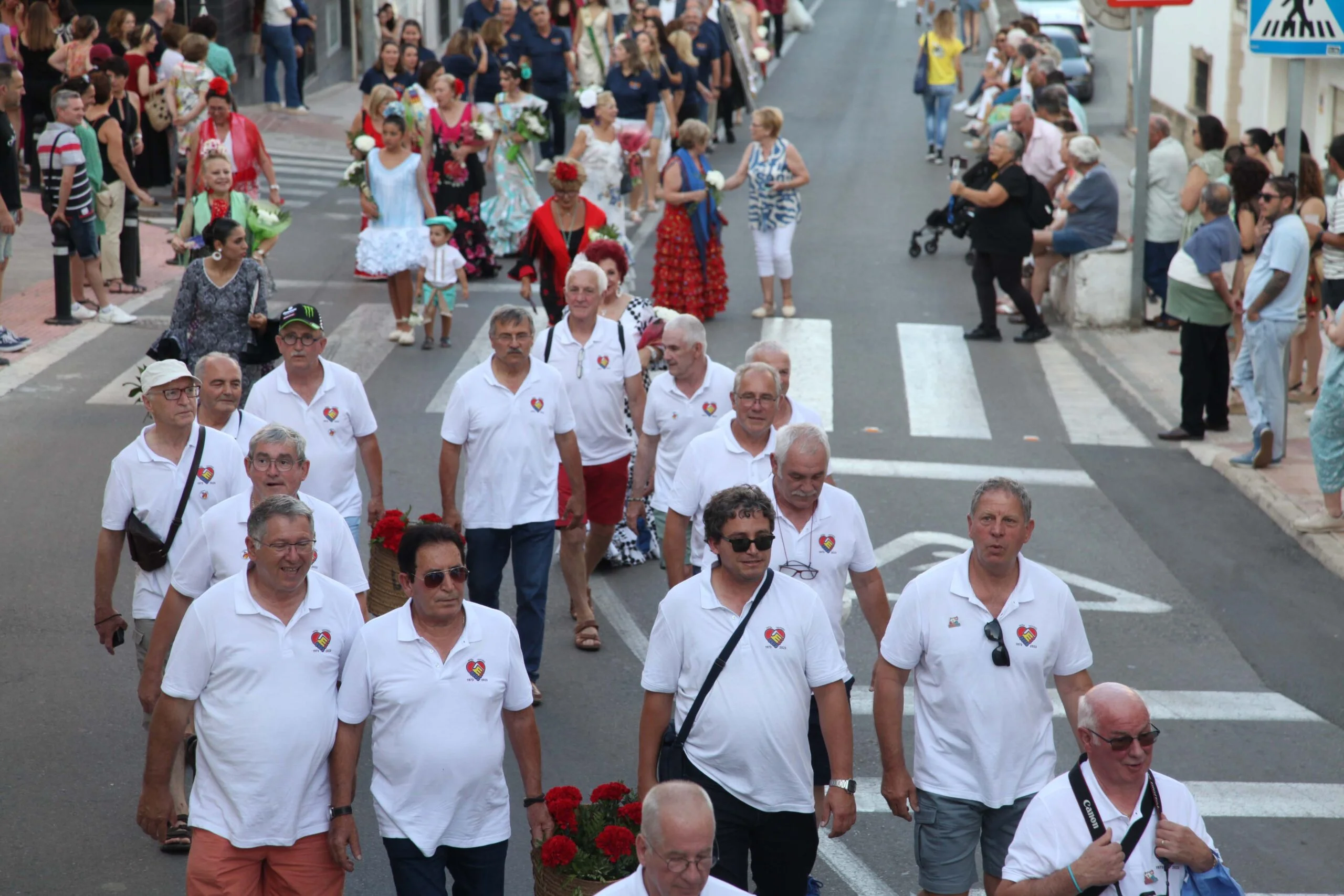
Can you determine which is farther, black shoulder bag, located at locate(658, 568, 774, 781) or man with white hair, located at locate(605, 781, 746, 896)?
black shoulder bag, located at locate(658, 568, 774, 781)

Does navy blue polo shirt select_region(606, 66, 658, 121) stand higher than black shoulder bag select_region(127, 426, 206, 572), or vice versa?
navy blue polo shirt select_region(606, 66, 658, 121)

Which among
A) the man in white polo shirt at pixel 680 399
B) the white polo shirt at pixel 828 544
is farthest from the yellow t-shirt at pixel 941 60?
the white polo shirt at pixel 828 544

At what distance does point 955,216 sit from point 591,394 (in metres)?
10.0

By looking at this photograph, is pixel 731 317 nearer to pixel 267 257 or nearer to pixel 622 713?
pixel 267 257

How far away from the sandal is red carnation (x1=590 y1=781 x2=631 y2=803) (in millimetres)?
3225

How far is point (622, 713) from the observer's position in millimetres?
8102

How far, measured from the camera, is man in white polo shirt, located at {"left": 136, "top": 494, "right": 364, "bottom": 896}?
514cm

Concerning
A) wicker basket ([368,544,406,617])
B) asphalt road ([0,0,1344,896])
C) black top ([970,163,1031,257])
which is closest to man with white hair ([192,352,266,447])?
wicker basket ([368,544,406,617])

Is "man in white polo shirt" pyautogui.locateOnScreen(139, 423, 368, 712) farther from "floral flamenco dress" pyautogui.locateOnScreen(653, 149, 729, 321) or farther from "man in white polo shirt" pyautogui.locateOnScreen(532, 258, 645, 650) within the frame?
"floral flamenco dress" pyautogui.locateOnScreen(653, 149, 729, 321)

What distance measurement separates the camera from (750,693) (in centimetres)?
538

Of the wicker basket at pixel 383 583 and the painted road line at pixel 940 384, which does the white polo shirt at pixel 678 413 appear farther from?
the painted road line at pixel 940 384

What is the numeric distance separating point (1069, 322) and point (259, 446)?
40.6 ft

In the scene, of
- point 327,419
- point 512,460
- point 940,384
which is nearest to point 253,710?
point 327,419

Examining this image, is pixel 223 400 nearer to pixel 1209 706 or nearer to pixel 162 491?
Result: pixel 162 491
